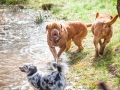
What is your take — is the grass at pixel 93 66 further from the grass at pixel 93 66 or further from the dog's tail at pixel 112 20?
the dog's tail at pixel 112 20

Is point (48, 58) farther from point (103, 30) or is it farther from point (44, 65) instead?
point (103, 30)

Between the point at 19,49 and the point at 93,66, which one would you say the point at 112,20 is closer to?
the point at 93,66

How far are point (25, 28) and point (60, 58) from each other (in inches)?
159

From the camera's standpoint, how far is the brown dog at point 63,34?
23.2 feet

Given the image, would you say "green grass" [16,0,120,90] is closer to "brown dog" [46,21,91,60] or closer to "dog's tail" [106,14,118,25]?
"brown dog" [46,21,91,60]

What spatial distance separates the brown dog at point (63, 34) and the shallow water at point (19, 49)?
51 cm

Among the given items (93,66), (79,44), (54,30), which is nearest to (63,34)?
(54,30)

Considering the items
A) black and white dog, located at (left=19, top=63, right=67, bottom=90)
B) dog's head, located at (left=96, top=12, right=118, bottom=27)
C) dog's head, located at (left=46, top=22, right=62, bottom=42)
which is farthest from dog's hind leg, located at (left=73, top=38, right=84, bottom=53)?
black and white dog, located at (left=19, top=63, right=67, bottom=90)

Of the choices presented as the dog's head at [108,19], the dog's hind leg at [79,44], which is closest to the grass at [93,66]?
the dog's hind leg at [79,44]

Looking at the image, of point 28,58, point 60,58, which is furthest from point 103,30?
point 28,58

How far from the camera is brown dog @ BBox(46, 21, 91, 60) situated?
7082 millimetres

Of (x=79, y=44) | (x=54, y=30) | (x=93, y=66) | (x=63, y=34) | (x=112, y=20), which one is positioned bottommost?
(x=93, y=66)

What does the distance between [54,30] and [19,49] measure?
214cm

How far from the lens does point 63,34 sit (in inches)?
296
